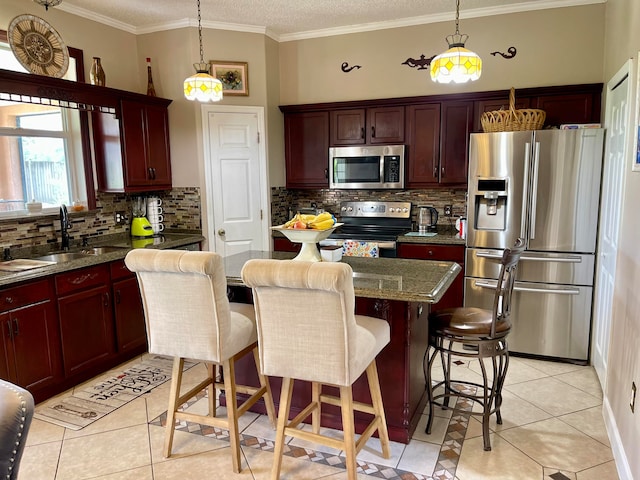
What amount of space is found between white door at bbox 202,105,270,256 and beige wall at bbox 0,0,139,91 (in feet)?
2.84

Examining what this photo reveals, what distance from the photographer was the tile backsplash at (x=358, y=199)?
4.60 meters

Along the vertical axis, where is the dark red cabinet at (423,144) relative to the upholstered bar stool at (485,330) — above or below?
above

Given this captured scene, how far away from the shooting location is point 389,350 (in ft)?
8.29

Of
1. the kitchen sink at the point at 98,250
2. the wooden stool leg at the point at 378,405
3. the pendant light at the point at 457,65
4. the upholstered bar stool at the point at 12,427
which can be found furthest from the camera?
the kitchen sink at the point at 98,250

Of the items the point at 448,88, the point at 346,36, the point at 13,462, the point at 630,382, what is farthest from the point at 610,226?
the point at 13,462

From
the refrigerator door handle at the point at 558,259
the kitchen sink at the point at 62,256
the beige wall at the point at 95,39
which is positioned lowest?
the refrigerator door handle at the point at 558,259

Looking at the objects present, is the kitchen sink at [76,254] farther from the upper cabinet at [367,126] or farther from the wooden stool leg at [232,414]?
the upper cabinet at [367,126]

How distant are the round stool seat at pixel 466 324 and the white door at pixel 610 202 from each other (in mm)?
912

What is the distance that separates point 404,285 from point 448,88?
273 centimetres

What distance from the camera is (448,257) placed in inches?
157

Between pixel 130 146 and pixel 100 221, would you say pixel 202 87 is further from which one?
pixel 100 221

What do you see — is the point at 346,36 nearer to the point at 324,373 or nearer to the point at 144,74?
the point at 144,74

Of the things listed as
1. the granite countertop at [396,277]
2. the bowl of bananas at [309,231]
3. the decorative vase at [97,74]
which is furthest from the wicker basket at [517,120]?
the decorative vase at [97,74]

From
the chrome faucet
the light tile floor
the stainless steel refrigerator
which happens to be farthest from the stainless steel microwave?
the chrome faucet
